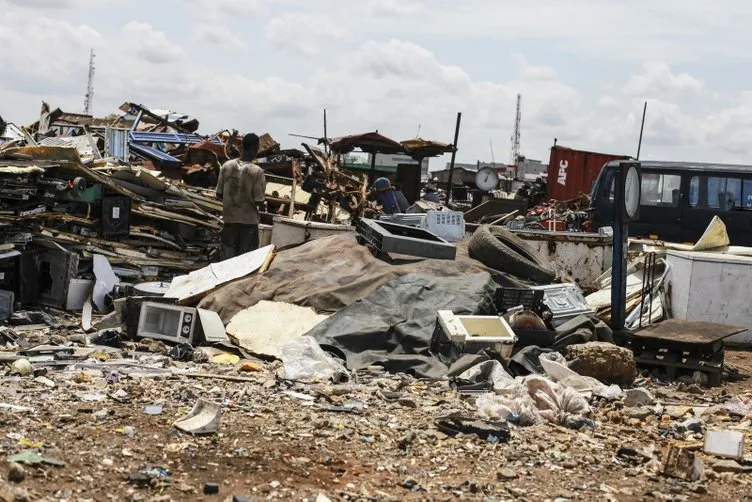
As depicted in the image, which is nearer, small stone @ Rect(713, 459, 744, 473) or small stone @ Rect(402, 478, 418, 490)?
small stone @ Rect(402, 478, 418, 490)

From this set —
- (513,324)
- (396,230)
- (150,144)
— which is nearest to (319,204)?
(396,230)

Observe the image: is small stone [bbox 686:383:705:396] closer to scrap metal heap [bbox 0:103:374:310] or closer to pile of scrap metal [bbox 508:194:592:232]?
scrap metal heap [bbox 0:103:374:310]

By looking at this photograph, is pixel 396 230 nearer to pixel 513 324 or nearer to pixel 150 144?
pixel 513 324

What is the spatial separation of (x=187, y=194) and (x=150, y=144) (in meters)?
5.18

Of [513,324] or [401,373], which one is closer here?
[401,373]

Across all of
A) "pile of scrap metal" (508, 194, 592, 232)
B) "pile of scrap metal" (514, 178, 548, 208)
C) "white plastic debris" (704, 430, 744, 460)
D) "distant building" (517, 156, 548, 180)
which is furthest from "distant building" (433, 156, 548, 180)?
"white plastic debris" (704, 430, 744, 460)

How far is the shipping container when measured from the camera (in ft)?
76.0

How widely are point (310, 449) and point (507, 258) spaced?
5186 millimetres

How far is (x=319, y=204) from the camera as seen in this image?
13.9 meters

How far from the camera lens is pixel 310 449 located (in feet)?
16.9

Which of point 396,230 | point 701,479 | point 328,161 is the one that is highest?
point 328,161

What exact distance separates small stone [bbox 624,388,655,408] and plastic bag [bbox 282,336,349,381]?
2.08m

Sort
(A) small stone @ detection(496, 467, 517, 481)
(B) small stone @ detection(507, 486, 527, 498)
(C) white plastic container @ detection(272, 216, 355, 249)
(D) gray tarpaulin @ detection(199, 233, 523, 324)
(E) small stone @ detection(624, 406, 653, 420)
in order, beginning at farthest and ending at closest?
(C) white plastic container @ detection(272, 216, 355, 249)
(D) gray tarpaulin @ detection(199, 233, 523, 324)
(E) small stone @ detection(624, 406, 653, 420)
(A) small stone @ detection(496, 467, 517, 481)
(B) small stone @ detection(507, 486, 527, 498)

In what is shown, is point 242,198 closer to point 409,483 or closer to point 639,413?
point 639,413
